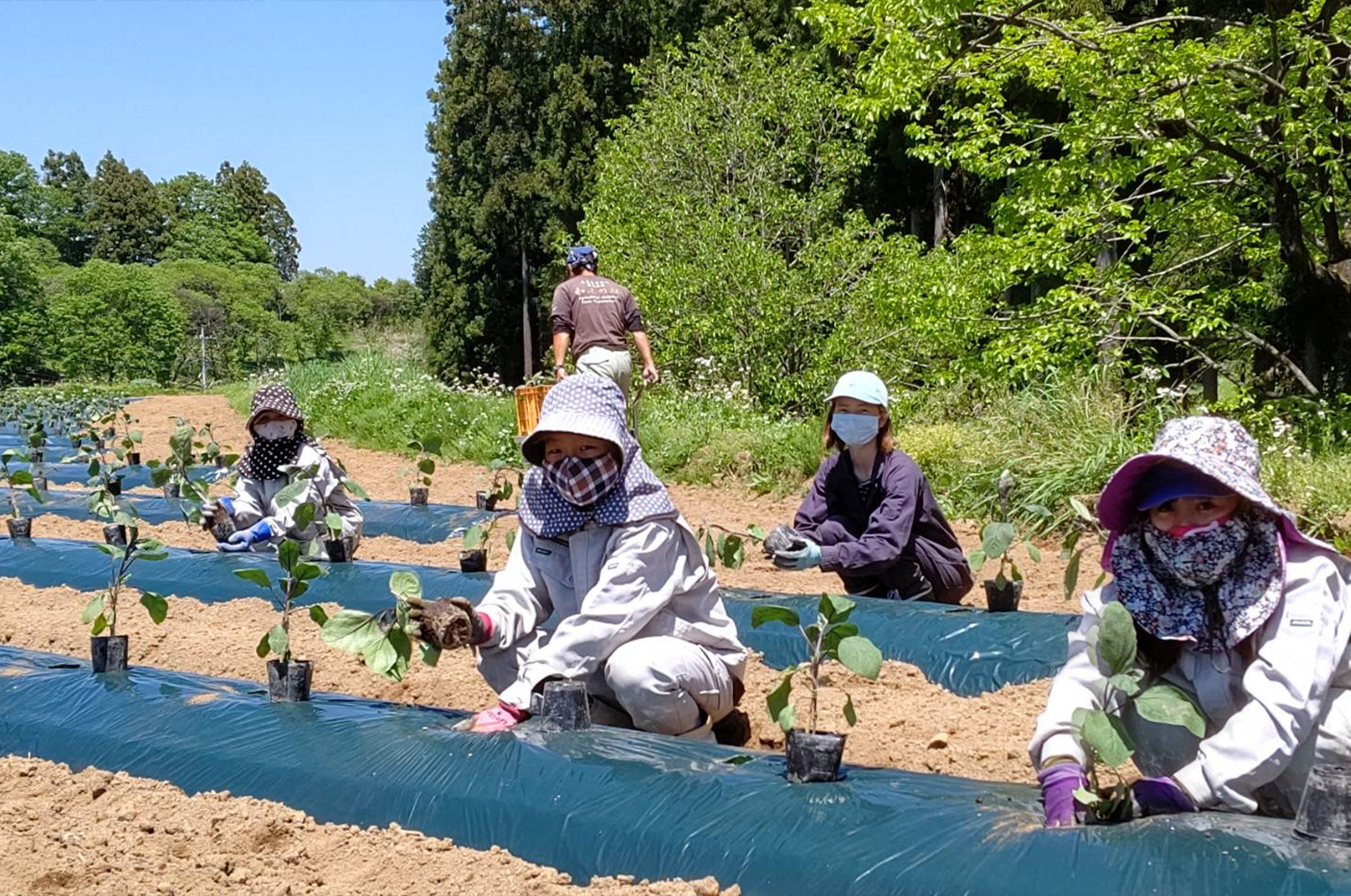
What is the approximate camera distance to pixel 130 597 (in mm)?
5559

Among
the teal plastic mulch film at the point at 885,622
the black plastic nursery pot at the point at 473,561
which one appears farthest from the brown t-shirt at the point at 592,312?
the black plastic nursery pot at the point at 473,561

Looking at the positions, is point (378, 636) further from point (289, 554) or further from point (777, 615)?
point (777, 615)

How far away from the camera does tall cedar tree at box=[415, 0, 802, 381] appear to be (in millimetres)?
23484

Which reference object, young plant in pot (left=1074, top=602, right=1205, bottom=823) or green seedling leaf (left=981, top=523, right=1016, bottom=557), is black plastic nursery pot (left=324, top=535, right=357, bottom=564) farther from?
young plant in pot (left=1074, top=602, right=1205, bottom=823)

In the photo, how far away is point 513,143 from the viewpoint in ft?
80.8

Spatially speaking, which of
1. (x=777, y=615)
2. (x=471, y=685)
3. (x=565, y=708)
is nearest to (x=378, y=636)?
(x=565, y=708)

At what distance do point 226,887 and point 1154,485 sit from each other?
183 centimetres

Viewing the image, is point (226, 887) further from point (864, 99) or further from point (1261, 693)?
point (864, 99)

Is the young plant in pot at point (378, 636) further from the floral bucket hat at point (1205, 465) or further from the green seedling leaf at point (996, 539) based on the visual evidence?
the green seedling leaf at point (996, 539)

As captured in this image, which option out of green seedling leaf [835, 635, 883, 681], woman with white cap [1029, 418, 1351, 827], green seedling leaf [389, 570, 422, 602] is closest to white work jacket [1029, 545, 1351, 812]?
woman with white cap [1029, 418, 1351, 827]

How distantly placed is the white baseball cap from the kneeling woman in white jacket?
1158mm

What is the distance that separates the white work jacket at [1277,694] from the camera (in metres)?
2.03

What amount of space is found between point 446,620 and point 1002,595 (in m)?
2.11

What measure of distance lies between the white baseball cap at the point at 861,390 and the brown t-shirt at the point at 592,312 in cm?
399
